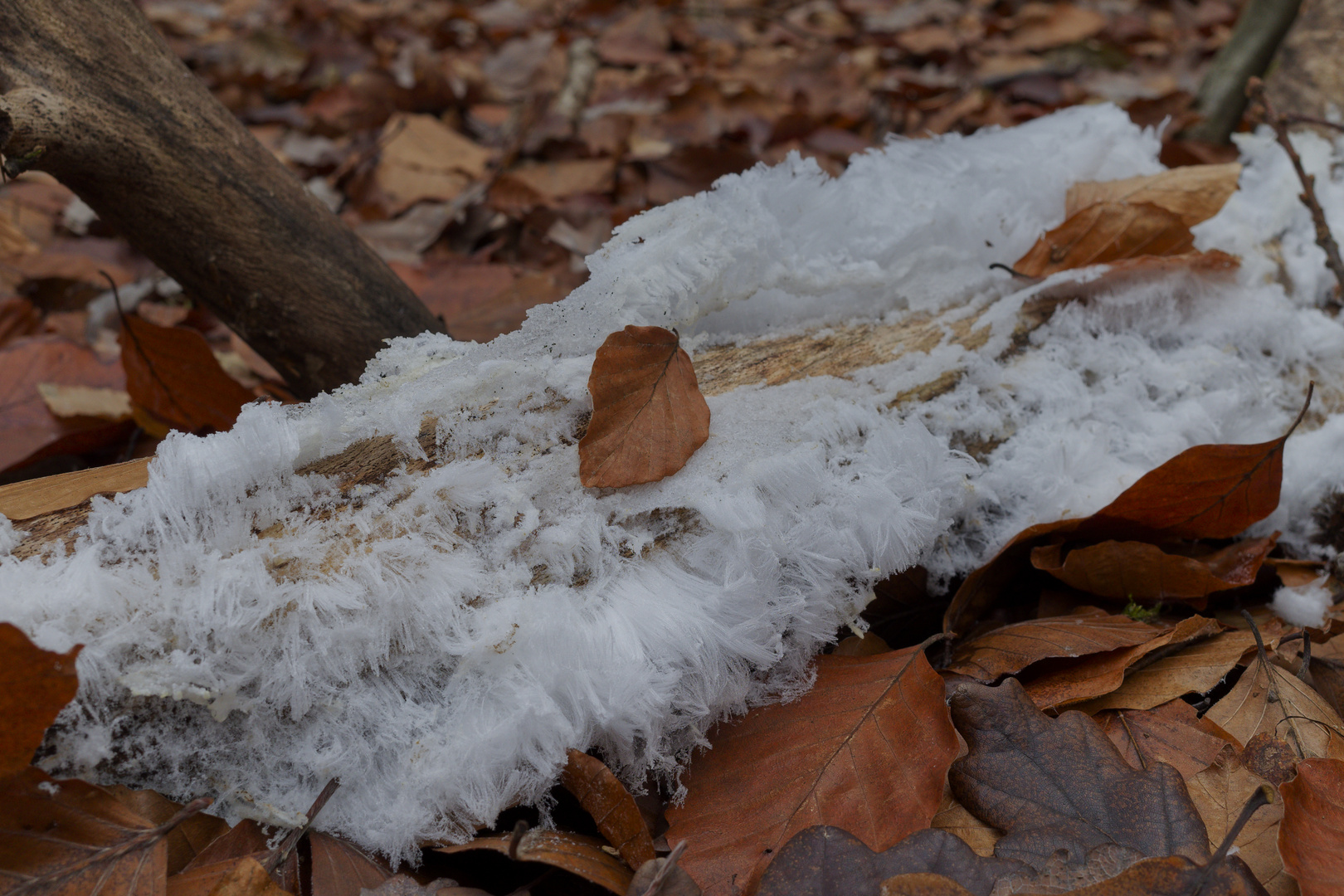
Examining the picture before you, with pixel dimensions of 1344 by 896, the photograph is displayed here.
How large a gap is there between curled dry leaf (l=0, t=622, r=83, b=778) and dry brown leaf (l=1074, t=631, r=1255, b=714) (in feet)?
3.79

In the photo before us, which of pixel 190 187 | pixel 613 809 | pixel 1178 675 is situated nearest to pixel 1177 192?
pixel 1178 675

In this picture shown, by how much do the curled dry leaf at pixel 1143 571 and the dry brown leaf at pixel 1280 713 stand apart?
14cm

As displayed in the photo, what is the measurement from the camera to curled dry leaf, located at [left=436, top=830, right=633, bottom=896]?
0.88 metres

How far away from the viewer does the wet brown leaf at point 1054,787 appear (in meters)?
0.88

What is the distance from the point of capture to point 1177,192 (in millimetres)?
1487

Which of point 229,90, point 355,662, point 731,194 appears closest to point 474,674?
point 355,662

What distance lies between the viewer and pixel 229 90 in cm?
377

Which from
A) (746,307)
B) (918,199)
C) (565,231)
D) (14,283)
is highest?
(918,199)

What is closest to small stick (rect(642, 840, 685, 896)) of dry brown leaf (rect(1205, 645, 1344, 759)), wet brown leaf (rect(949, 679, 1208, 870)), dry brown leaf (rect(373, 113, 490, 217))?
wet brown leaf (rect(949, 679, 1208, 870))

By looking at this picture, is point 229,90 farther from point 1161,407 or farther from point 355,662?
point 1161,407

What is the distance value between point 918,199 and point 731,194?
369 mm

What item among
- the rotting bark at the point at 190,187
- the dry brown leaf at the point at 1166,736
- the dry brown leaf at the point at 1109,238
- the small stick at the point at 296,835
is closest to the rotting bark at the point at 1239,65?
the dry brown leaf at the point at 1109,238

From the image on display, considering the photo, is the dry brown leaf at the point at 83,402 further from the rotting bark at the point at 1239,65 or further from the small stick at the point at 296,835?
the rotting bark at the point at 1239,65

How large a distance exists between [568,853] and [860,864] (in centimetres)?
31
